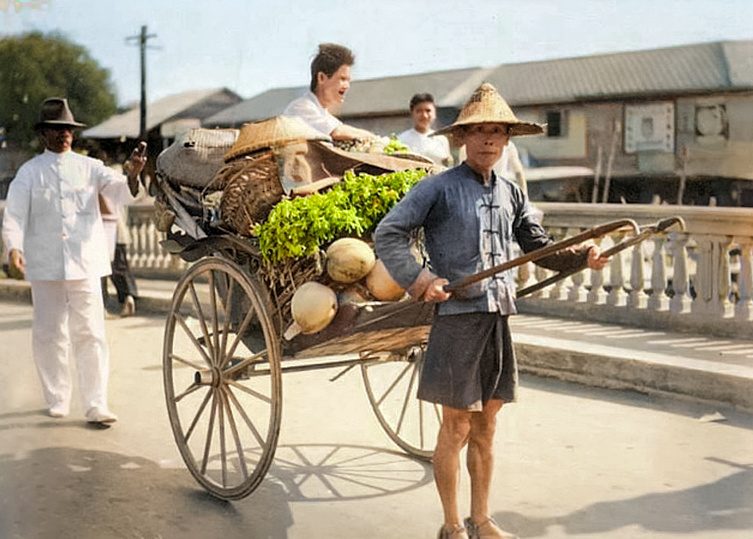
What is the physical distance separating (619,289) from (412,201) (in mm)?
5576

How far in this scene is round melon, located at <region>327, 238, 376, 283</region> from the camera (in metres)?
3.88

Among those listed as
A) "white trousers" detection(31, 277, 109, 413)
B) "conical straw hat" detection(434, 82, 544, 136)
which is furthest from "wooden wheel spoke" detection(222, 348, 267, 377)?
"white trousers" detection(31, 277, 109, 413)

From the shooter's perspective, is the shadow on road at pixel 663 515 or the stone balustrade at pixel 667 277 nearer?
the shadow on road at pixel 663 515

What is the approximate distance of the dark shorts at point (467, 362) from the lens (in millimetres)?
3570

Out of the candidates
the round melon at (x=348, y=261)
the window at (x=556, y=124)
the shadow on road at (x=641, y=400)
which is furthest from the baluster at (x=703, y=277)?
the window at (x=556, y=124)

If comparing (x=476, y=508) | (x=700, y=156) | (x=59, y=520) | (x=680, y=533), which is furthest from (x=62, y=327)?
(x=700, y=156)

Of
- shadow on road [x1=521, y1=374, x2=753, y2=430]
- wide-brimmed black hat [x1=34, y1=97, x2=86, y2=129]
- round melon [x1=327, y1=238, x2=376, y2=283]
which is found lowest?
shadow on road [x1=521, y1=374, x2=753, y2=430]

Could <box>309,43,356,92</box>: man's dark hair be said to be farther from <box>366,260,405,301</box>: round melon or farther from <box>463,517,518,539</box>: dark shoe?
<box>463,517,518,539</box>: dark shoe

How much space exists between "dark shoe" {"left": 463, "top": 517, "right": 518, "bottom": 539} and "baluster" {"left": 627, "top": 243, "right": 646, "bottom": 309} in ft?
16.6

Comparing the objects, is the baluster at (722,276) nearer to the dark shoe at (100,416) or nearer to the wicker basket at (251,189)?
the dark shoe at (100,416)

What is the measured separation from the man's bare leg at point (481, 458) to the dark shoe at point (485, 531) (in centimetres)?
2

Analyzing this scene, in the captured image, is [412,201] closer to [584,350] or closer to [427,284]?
[427,284]

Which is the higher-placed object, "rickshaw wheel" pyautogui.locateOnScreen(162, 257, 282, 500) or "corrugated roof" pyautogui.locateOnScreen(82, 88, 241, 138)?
"corrugated roof" pyautogui.locateOnScreen(82, 88, 241, 138)

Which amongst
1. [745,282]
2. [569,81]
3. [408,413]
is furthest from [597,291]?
[569,81]
